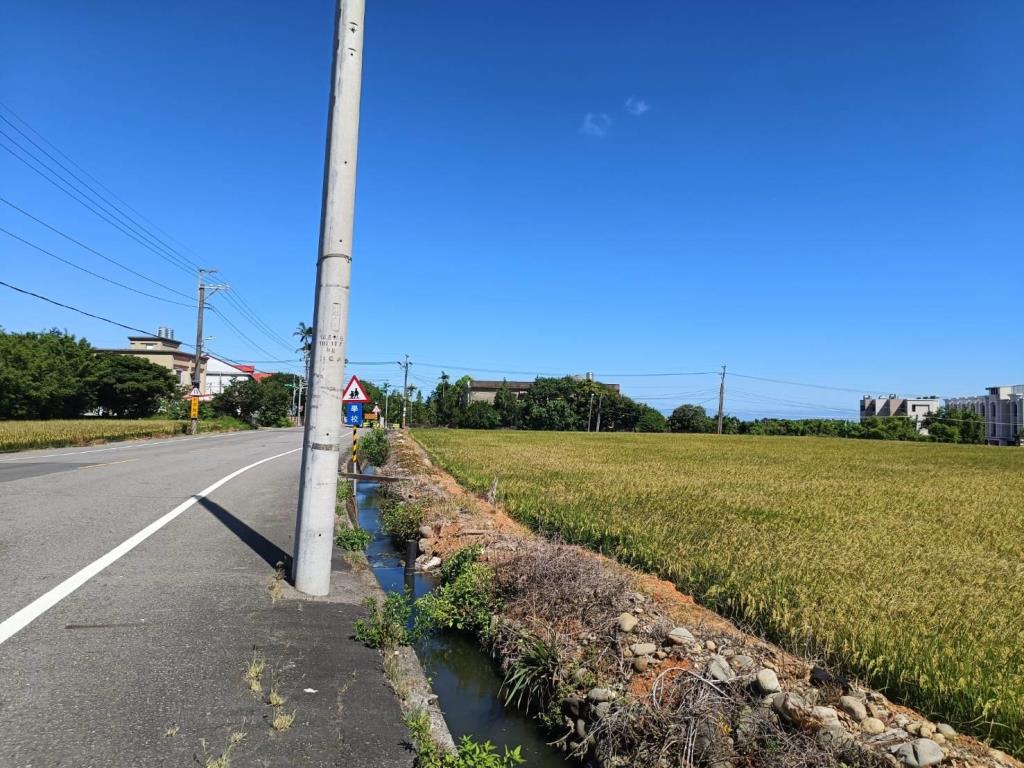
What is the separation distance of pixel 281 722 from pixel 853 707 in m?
3.32

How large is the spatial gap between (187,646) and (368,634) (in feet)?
4.20

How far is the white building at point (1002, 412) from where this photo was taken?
121 meters

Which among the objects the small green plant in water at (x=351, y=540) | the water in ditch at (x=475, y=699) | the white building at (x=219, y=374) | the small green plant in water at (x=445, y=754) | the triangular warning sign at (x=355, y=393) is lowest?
the water in ditch at (x=475, y=699)

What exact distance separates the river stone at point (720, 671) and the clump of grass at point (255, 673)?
2891 millimetres

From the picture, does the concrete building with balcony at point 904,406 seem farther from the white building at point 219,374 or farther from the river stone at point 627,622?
the river stone at point 627,622

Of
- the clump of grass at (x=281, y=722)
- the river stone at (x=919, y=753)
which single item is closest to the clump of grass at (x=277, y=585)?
the clump of grass at (x=281, y=722)

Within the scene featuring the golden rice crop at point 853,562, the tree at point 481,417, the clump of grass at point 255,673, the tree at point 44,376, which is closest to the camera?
the clump of grass at point 255,673

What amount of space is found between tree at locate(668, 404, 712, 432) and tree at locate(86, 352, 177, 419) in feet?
243

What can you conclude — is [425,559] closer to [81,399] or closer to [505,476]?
[505,476]

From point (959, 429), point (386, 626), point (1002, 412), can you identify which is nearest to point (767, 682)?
point (386, 626)

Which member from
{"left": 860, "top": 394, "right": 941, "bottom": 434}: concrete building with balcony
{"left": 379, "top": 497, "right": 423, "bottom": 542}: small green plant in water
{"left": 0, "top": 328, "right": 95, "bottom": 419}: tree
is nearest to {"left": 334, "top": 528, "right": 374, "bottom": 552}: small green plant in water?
{"left": 379, "top": 497, "right": 423, "bottom": 542}: small green plant in water

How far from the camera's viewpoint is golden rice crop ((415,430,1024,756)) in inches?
173

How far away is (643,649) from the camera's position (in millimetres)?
4777

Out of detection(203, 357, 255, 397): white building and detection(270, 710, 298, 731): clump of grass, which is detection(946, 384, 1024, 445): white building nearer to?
detection(203, 357, 255, 397): white building
